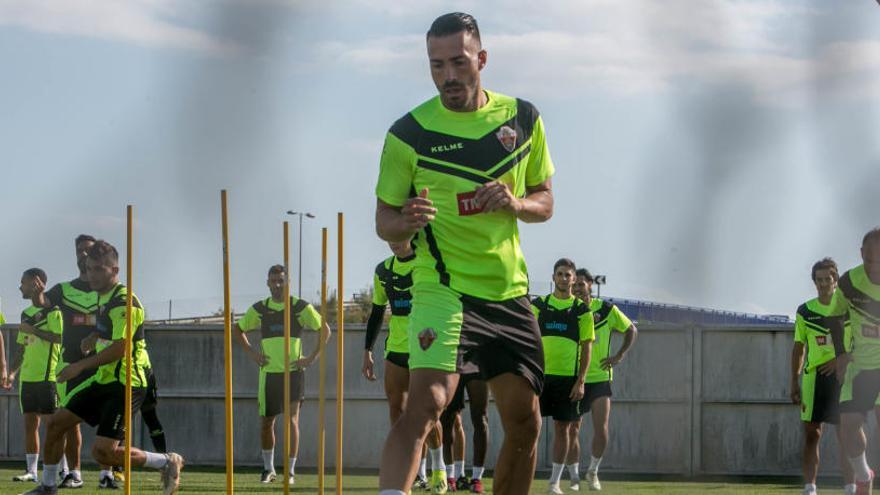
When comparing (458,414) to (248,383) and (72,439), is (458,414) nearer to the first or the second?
(72,439)

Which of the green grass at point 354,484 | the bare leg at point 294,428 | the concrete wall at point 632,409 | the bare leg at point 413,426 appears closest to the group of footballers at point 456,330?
the bare leg at point 413,426

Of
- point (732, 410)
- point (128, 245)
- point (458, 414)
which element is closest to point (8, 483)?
point (458, 414)

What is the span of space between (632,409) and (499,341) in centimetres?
1540

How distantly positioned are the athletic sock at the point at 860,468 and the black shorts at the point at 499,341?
21.3 ft

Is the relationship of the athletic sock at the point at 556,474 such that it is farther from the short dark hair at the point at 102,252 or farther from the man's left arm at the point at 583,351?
the short dark hair at the point at 102,252

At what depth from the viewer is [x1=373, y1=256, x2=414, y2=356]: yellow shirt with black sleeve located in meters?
12.6

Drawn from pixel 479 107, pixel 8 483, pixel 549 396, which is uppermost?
pixel 479 107

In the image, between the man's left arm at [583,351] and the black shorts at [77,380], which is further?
the man's left arm at [583,351]

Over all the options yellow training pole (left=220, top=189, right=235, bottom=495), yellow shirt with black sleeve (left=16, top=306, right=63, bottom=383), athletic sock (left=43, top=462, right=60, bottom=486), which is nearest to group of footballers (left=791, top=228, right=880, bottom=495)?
yellow training pole (left=220, top=189, right=235, bottom=495)

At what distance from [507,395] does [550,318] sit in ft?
30.4

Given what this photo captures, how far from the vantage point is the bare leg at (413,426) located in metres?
5.54

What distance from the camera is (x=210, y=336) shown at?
71.9 ft

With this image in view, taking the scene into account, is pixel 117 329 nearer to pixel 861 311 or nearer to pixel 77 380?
pixel 77 380

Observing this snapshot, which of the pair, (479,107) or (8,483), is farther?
(8,483)
